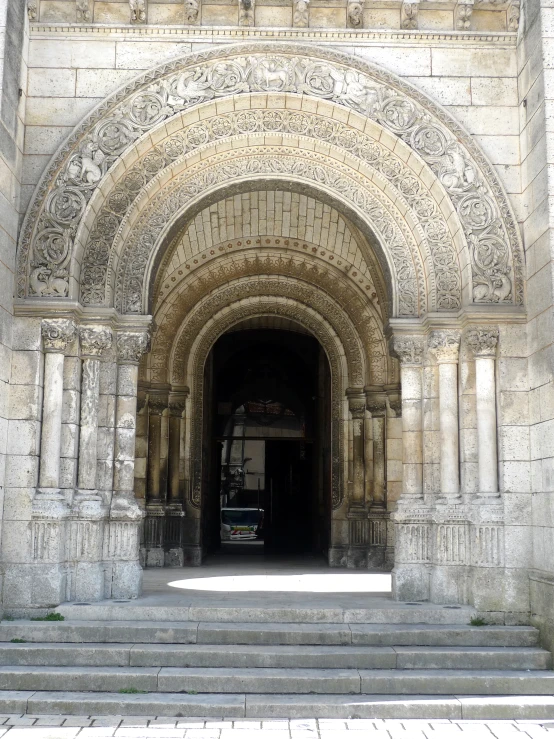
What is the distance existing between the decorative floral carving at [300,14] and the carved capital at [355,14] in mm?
435

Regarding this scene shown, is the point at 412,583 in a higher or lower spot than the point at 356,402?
lower

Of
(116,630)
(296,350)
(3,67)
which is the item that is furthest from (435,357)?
(296,350)

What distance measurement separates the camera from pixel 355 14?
28.4ft

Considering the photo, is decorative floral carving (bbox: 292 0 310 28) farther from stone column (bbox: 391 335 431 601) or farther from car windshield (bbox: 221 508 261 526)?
car windshield (bbox: 221 508 261 526)

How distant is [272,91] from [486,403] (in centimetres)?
395

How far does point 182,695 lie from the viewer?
6277 millimetres

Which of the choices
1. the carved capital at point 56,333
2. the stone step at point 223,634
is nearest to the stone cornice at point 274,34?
the carved capital at point 56,333

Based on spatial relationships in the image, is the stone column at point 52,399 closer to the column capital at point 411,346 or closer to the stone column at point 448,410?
the column capital at point 411,346

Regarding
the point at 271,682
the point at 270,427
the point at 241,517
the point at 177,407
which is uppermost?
the point at 177,407

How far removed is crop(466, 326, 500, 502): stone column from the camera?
8.04m

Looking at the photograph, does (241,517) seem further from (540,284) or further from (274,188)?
(540,284)

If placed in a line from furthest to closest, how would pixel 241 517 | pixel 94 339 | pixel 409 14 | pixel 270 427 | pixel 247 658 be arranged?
pixel 241 517, pixel 270 427, pixel 409 14, pixel 94 339, pixel 247 658

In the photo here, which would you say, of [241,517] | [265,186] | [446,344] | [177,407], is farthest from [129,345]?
[241,517]

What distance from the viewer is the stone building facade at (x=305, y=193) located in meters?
7.87
